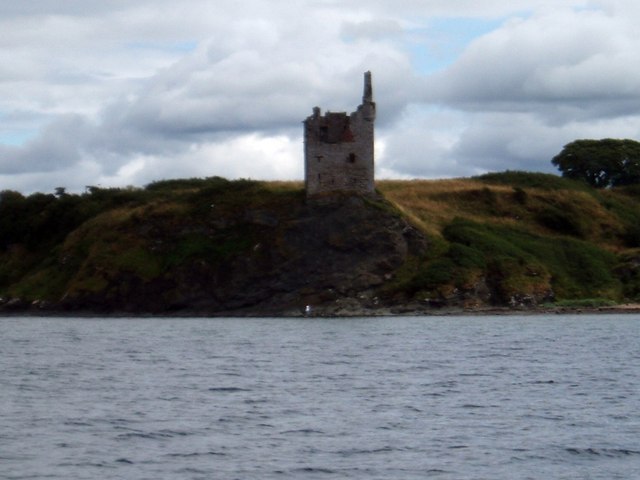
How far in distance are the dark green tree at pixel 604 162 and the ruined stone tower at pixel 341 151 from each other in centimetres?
4643

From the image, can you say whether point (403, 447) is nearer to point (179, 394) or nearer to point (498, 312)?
point (179, 394)

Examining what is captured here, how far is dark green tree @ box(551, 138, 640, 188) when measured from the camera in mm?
149875

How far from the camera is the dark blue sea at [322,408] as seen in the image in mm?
31953

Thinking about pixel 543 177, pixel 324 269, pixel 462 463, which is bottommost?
pixel 462 463

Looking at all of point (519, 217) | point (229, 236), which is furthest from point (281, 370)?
point (519, 217)

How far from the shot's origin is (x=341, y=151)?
110 m

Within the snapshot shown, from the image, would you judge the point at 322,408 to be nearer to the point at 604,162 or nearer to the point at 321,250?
the point at 321,250

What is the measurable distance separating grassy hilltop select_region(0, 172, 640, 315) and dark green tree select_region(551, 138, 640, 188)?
21727mm

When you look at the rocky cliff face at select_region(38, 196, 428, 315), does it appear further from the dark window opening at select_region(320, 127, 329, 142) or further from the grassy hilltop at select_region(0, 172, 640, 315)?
the dark window opening at select_region(320, 127, 329, 142)

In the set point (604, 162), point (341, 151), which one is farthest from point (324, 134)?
point (604, 162)

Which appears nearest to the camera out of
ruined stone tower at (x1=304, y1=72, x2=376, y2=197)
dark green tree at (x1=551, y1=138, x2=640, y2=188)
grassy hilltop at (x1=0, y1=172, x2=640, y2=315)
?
grassy hilltop at (x1=0, y1=172, x2=640, y2=315)

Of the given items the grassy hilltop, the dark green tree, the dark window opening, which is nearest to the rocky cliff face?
the grassy hilltop

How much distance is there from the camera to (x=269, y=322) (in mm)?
95500

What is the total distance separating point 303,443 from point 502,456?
540 cm
